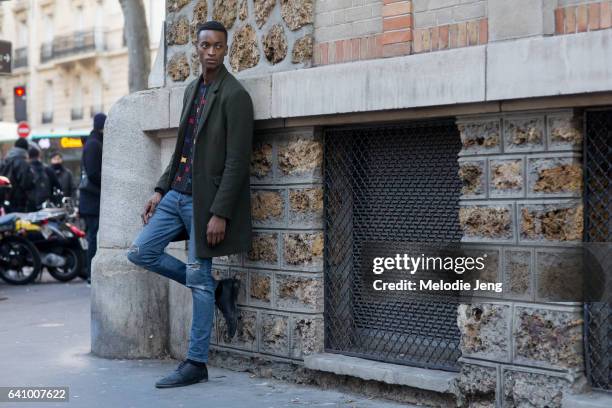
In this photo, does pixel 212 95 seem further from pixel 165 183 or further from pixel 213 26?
pixel 165 183

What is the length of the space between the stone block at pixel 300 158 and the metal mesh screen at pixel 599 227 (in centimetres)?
187

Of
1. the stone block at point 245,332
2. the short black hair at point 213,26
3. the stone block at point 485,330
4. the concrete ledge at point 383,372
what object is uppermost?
the short black hair at point 213,26

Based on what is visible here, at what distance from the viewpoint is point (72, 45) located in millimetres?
49875

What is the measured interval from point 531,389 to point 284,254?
200cm

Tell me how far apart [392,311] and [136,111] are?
2.62 m

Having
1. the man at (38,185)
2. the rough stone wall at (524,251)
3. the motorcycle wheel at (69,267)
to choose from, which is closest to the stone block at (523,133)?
the rough stone wall at (524,251)

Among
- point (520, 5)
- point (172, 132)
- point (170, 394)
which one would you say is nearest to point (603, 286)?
point (520, 5)

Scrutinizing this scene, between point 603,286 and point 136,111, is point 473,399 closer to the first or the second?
point 603,286

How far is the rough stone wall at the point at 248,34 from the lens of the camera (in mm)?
6695

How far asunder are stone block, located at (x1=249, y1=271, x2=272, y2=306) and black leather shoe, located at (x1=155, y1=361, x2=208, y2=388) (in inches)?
23.2

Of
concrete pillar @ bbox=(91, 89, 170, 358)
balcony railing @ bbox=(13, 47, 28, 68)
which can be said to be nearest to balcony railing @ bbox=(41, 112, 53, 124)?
balcony railing @ bbox=(13, 47, 28, 68)

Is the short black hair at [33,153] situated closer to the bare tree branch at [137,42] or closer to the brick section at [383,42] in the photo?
the bare tree branch at [137,42]

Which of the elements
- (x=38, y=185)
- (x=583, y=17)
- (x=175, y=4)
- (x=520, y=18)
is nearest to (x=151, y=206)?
(x=175, y=4)

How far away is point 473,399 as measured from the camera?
18.6ft
